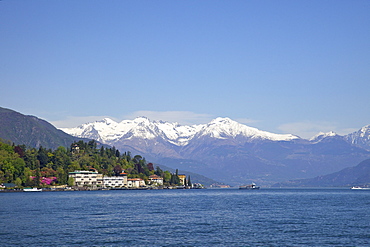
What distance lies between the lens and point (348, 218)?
83.1 m

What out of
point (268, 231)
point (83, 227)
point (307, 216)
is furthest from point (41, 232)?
point (307, 216)

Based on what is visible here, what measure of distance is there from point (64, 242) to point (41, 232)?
27.8 feet

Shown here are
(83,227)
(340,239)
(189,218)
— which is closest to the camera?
(340,239)

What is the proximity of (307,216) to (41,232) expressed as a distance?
44.6 metres

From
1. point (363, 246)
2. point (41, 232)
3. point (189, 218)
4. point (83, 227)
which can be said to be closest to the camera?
point (363, 246)

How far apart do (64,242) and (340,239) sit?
31574 mm

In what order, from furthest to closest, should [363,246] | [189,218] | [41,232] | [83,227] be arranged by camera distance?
[189,218]
[83,227]
[41,232]
[363,246]

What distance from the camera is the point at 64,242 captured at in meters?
56.7

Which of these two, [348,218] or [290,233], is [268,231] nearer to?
[290,233]

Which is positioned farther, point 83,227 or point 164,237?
point 83,227

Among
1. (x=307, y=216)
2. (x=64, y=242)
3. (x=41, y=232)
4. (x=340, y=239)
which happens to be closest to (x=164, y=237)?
(x=64, y=242)

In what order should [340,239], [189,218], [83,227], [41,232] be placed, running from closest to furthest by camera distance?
[340,239]
[41,232]
[83,227]
[189,218]

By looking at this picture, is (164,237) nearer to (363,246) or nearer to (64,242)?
(64,242)

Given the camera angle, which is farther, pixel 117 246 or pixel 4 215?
pixel 4 215
